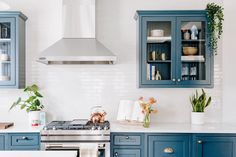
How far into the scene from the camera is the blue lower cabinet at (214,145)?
8.60ft

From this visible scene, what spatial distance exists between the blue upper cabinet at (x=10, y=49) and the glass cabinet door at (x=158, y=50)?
1485 mm

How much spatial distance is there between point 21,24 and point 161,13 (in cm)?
172

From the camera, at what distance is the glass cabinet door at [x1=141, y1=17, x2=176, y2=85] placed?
292 centimetres

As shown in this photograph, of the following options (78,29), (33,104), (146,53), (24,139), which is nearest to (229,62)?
(146,53)

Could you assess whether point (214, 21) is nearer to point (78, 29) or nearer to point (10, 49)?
point (78, 29)

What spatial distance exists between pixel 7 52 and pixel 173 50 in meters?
2.00

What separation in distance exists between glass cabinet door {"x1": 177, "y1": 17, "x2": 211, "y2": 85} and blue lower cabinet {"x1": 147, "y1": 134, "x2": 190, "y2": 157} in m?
0.67

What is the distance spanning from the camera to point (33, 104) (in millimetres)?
3045

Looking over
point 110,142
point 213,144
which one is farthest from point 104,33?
point 213,144

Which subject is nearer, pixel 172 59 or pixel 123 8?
pixel 172 59

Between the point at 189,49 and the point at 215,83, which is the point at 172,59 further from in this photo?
the point at 215,83

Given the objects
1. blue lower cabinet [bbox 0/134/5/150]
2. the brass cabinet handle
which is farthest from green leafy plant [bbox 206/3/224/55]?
blue lower cabinet [bbox 0/134/5/150]

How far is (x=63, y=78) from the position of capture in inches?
128

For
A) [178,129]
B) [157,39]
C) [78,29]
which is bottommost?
[178,129]
